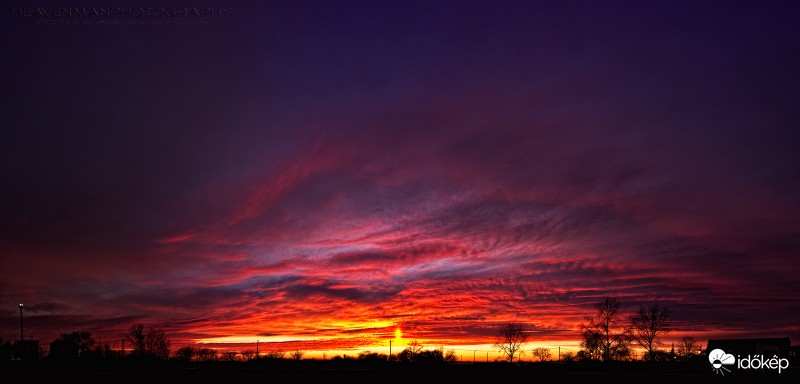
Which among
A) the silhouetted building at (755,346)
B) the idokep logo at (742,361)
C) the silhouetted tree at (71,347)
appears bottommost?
the silhouetted tree at (71,347)

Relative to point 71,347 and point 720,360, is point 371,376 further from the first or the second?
point 71,347

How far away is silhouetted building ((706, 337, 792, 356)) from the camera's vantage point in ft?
175

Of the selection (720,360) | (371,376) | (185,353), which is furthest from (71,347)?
(720,360)

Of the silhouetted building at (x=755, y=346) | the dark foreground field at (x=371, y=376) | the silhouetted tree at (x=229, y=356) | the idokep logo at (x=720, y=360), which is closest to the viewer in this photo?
the dark foreground field at (x=371, y=376)

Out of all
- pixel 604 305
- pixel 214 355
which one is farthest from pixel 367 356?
pixel 604 305

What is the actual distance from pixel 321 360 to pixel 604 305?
47.6m

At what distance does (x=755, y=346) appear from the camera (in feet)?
175

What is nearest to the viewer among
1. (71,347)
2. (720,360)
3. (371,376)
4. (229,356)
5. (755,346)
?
(371,376)

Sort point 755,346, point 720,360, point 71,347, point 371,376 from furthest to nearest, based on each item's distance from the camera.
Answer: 1. point 71,347
2. point 755,346
3. point 720,360
4. point 371,376

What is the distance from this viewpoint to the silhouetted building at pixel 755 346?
53.2m

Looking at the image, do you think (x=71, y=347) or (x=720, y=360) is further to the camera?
(x=71, y=347)

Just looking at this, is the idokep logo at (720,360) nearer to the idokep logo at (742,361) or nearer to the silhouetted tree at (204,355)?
the idokep logo at (742,361)

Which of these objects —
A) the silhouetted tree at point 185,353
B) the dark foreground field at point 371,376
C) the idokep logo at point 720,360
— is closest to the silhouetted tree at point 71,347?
the silhouetted tree at point 185,353

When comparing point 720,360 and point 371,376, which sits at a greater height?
A: point 371,376
